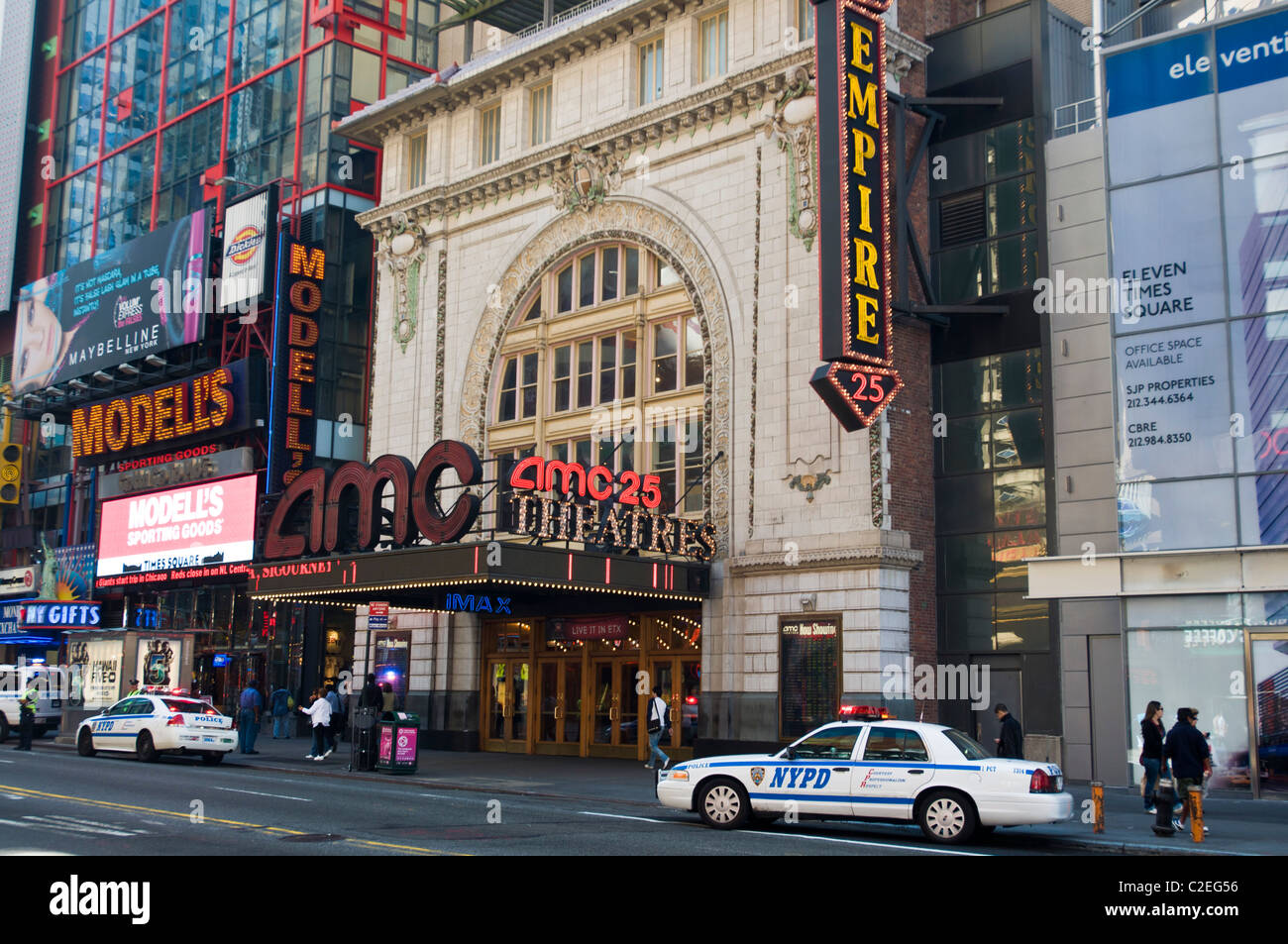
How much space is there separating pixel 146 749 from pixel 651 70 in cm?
2169

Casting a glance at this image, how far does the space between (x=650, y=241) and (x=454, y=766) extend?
14391 millimetres

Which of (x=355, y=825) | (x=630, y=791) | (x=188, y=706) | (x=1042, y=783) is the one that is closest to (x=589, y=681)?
(x=188, y=706)

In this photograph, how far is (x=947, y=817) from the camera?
54.8 feet

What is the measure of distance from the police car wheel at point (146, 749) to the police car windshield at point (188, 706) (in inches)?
34.2

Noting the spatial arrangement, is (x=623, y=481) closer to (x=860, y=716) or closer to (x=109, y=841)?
(x=860, y=716)

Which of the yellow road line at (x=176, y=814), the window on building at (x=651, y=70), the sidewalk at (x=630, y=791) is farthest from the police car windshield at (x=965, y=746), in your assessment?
the window on building at (x=651, y=70)

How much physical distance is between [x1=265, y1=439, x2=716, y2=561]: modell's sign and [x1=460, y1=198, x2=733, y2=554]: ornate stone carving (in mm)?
1738

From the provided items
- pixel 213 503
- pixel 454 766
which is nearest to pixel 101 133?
pixel 213 503

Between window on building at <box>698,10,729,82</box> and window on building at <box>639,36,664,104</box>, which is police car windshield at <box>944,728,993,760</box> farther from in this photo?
window on building at <box>639,36,664,104</box>

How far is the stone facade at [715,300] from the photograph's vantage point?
1153 inches

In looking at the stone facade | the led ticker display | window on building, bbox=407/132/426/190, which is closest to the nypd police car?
the stone facade

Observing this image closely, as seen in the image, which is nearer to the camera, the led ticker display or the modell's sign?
the modell's sign

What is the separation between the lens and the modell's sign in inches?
1145

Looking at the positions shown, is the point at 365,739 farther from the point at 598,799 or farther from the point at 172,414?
the point at 172,414
